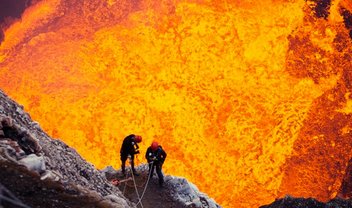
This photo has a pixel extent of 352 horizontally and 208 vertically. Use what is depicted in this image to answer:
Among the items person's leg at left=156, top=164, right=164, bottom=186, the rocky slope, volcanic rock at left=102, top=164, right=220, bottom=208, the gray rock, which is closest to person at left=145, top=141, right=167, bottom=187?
person's leg at left=156, top=164, right=164, bottom=186

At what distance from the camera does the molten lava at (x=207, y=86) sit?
30.5 m

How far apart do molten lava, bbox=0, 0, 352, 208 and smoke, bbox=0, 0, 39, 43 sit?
0.76 m

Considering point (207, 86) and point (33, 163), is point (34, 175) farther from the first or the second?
point (207, 86)

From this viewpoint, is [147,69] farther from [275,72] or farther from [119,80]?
[275,72]

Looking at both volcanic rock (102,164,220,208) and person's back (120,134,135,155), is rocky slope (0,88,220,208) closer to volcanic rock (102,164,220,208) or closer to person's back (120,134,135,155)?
volcanic rock (102,164,220,208)

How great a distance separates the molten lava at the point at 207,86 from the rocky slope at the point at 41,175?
1548 centimetres

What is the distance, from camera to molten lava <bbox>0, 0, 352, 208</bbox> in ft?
100

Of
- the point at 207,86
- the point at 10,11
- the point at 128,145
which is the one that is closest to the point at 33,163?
the point at 128,145

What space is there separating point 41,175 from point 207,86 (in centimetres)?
2577

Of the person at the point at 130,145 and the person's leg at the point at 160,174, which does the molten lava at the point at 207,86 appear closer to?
the person's leg at the point at 160,174

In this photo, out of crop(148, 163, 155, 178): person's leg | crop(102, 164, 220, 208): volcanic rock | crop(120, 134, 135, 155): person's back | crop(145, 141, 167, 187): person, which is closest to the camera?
crop(145, 141, 167, 187): person

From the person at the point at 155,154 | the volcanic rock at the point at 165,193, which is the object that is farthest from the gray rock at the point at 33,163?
the volcanic rock at the point at 165,193

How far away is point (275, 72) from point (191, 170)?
38.1ft

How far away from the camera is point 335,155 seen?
30547mm
